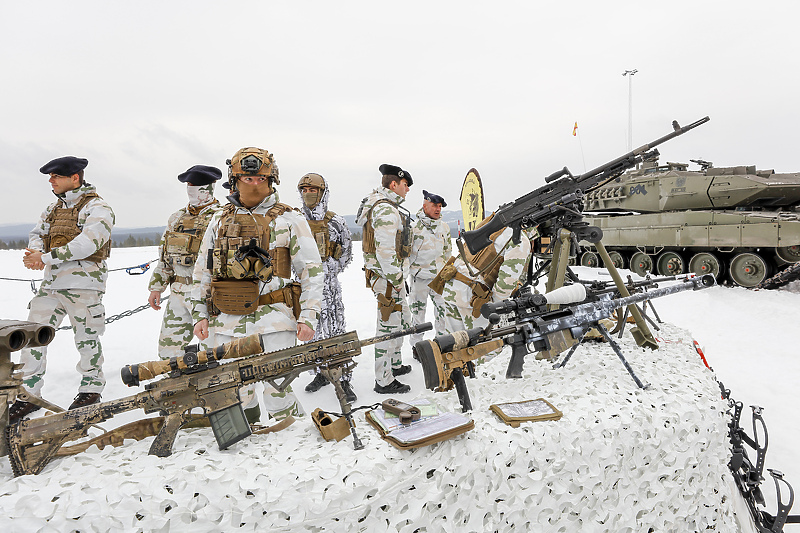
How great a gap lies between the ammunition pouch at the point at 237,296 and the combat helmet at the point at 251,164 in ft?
2.33

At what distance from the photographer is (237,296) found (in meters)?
2.61

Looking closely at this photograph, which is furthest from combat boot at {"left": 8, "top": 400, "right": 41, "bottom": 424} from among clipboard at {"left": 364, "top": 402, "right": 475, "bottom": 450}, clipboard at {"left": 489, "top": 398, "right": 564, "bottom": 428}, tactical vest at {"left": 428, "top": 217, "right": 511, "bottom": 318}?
tactical vest at {"left": 428, "top": 217, "right": 511, "bottom": 318}

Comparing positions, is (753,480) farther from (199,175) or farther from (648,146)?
(199,175)

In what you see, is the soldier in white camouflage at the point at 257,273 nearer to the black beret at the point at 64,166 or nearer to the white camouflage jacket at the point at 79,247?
the white camouflage jacket at the point at 79,247

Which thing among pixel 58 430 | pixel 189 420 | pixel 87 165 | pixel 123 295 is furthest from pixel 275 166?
pixel 123 295

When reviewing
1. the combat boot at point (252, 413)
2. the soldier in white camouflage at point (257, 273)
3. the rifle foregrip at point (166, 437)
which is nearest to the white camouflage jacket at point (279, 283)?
the soldier in white camouflage at point (257, 273)

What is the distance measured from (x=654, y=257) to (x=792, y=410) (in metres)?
8.15

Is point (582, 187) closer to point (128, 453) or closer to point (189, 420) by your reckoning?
point (189, 420)

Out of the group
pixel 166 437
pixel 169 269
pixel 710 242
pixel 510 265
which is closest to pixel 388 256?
pixel 510 265

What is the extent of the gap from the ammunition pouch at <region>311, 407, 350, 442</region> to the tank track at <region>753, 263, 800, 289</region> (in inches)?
391

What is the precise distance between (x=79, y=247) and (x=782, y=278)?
1179 cm

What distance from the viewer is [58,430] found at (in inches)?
65.3

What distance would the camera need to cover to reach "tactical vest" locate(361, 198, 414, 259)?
4612 millimetres

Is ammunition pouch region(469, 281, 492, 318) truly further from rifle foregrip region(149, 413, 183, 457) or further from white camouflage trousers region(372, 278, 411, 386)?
rifle foregrip region(149, 413, 183, 457)
